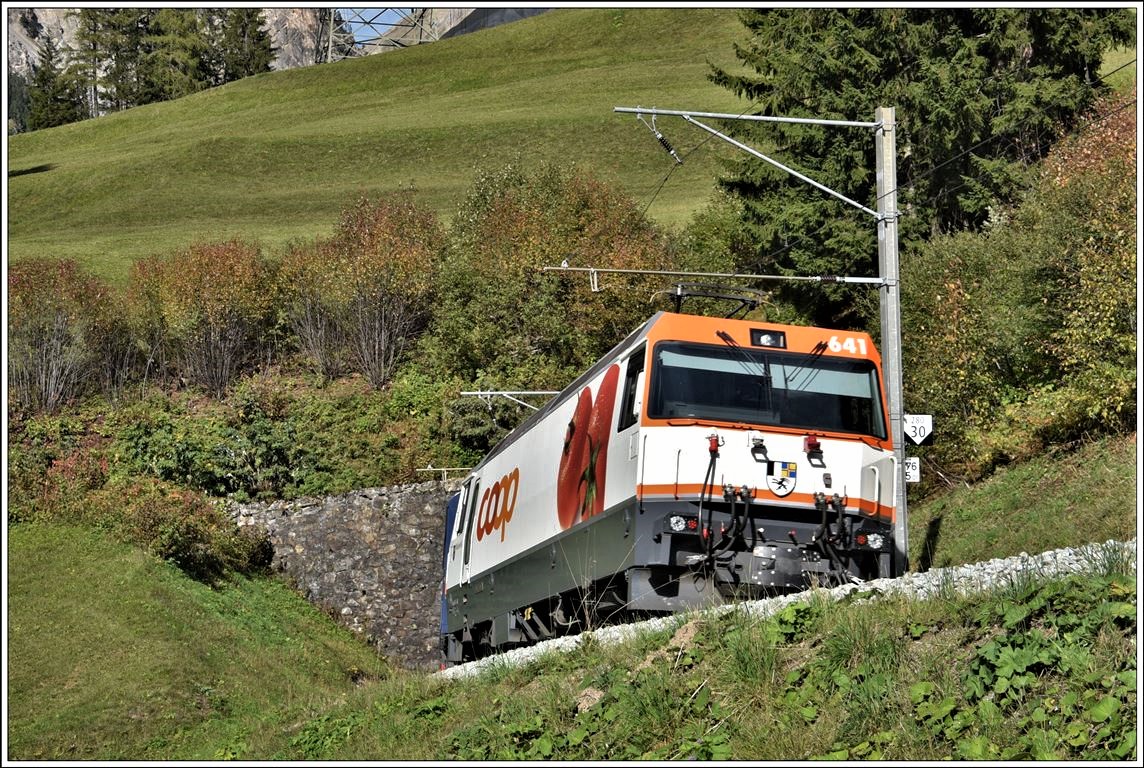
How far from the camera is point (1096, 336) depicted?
23875mm

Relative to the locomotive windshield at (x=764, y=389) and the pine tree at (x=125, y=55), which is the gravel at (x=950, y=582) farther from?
the pine tree at (x=125, y=55)

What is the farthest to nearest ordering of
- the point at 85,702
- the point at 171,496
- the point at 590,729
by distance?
the point at 171,496, the point at 85,702, the point at 590,729

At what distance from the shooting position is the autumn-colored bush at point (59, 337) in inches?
1937

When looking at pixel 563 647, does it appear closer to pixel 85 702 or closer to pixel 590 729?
pixel 590 729

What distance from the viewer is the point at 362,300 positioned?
53156 mm

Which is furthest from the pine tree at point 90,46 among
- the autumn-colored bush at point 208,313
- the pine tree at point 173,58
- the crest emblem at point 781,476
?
the crest emblem at point 781,476

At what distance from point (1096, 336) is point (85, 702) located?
20.6m

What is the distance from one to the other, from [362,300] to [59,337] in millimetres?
12348

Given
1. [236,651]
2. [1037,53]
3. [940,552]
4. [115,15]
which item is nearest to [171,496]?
[236,651]

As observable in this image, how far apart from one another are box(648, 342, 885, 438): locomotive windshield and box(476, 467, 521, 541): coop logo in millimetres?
6714

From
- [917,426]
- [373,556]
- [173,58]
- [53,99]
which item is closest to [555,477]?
[917,426]

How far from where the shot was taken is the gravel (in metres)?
10.2

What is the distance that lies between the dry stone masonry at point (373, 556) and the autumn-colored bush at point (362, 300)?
1012cm

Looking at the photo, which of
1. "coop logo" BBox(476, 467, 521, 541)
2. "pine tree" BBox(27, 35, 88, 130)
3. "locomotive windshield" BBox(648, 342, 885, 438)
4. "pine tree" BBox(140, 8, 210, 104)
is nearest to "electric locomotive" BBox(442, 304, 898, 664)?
"locomotive windshield" BBox(648, 342, 885, 438)
